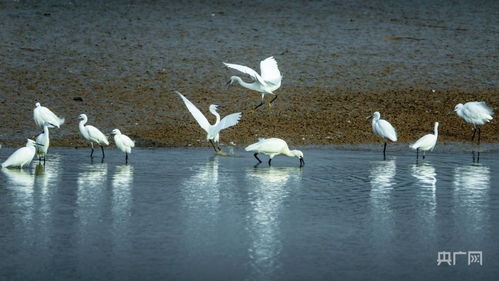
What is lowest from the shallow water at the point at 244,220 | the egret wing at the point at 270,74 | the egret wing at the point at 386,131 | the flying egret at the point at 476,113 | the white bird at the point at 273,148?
the shallow water at the point at 244,220

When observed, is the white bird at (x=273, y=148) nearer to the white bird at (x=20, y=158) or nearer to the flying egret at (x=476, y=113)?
the white bird at (x=20, y=158)

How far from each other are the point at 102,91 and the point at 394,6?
441 inches

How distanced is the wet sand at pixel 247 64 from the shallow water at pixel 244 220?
351cm

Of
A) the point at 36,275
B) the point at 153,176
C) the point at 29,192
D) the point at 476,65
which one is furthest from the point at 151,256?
the point at 476,65

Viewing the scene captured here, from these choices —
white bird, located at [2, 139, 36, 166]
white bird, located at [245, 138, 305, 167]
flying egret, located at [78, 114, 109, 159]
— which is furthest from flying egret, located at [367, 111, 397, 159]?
white bird, located at [2, 139, 36, 166]

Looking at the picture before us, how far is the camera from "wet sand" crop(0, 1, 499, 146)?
19.2 m

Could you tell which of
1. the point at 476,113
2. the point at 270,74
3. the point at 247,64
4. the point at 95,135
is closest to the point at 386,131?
the point at 476,113

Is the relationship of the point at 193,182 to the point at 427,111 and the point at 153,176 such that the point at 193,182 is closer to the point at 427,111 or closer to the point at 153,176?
the point at 153,176

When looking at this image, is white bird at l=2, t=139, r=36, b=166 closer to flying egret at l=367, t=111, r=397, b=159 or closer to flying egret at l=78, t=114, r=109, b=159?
flying egret at l=78, t=114, r=109, b=159

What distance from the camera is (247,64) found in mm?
23047

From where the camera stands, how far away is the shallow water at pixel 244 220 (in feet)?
28.1

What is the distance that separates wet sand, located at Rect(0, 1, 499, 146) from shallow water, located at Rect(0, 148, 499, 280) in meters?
3.51

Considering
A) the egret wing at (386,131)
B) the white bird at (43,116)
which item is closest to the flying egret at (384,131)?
the egret wing at (386,131)

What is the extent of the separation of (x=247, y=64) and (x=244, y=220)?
12681mm
